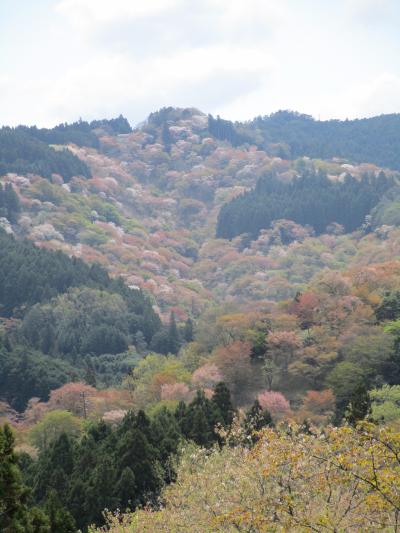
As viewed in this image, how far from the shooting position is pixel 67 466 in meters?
39.8

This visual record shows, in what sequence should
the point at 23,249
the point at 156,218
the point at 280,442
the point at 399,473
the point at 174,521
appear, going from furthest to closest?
the point at 156,218
the point at 23,249
the point at 174,521
the point at 280,442
the point at 399,473

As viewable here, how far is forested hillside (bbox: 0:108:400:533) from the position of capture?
20500 millimetres

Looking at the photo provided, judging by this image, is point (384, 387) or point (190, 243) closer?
point (384, 387)

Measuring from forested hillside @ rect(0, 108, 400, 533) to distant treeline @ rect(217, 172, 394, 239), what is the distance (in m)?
0.47

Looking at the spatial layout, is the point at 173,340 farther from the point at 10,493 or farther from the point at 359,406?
the point at 10,493

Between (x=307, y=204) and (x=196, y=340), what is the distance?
292ft

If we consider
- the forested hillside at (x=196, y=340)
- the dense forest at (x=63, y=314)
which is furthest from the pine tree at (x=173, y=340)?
the dense forest at (x=63, y=314)

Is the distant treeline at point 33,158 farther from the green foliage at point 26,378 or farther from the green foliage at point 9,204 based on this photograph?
the green foliage at point 26,378

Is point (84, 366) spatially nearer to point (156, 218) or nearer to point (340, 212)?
point (340, 212)

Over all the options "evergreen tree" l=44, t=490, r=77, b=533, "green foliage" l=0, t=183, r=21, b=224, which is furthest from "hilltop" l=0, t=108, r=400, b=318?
"evergreen tree" l=44, t=490, r=77, b=533

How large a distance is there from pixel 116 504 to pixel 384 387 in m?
20.7

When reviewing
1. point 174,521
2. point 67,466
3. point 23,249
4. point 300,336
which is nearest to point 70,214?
point 23,249

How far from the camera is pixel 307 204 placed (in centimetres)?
15112

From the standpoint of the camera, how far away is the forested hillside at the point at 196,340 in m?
20.5
